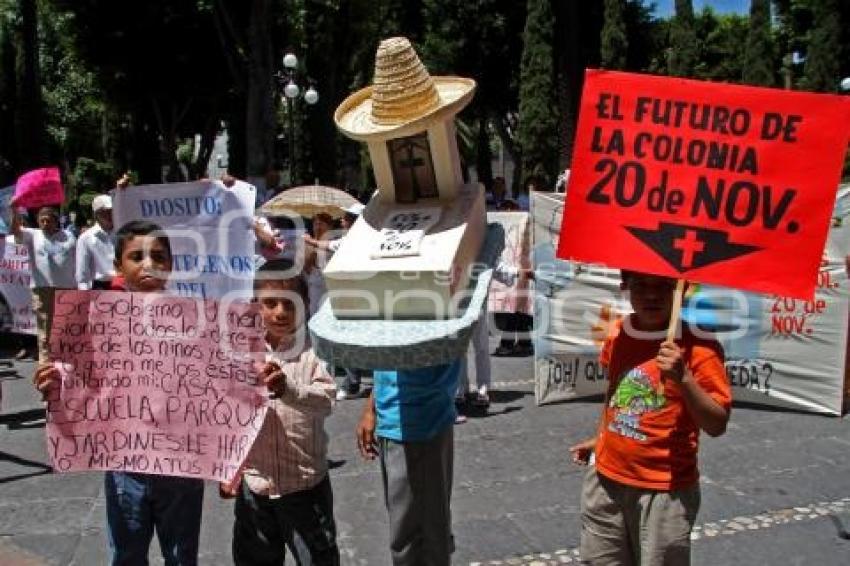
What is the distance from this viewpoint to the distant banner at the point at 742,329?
23.9 ft

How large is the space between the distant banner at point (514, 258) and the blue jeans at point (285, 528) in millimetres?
5366

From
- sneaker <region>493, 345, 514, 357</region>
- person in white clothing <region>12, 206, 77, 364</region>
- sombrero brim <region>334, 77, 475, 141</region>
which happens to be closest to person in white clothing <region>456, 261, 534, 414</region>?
sneaker <region>493, 345, 514, 357</region>

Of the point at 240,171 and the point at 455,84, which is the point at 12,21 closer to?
the point at 240,171

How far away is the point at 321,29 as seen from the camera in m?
28.5

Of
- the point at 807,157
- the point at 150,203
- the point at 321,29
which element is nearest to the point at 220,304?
the point at 807,157

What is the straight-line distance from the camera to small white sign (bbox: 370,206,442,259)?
3109 mm

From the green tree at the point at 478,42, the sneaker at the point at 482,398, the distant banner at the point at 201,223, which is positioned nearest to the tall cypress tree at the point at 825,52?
the green tree at the point at 478,42

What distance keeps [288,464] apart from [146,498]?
52 centimetres

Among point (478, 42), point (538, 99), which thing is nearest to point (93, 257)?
point (538, 99)

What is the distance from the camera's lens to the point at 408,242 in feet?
10.3

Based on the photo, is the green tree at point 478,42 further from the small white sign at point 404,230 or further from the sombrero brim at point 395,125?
the small white sign at point 404,230

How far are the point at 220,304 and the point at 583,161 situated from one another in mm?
1298

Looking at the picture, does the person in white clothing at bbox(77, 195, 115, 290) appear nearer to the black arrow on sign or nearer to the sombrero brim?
the sombrero brim

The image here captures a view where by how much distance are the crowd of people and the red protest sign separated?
0.84ft
